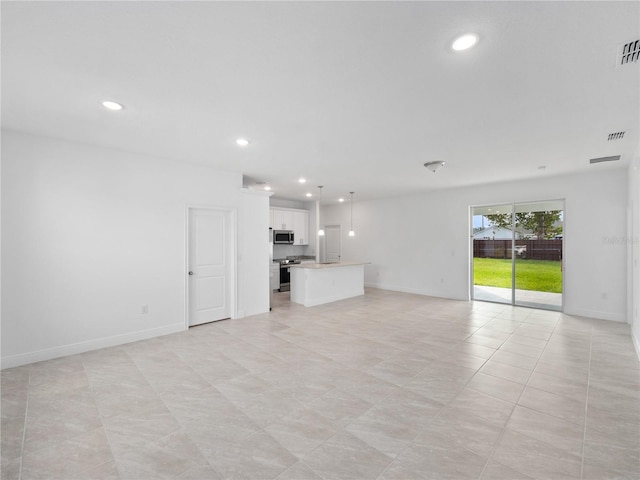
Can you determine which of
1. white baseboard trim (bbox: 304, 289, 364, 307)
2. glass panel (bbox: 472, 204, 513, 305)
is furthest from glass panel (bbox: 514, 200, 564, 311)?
white baseboard trim (bbox: 304, 289, 364, 307)

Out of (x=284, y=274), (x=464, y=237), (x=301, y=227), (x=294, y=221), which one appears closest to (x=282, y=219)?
(x=294, y=221)

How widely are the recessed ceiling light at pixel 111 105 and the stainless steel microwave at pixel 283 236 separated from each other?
5742 mm

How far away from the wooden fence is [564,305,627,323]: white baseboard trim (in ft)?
3.37

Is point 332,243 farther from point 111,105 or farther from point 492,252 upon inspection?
point 111,105

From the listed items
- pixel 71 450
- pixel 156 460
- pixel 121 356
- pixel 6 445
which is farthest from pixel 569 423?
pixel 121 356

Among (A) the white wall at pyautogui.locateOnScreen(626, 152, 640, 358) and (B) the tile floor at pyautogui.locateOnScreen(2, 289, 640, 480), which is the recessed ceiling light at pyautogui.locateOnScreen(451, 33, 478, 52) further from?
(A) the white wall at pyautogui.locateOnScreen(626, 152, 640, 358)

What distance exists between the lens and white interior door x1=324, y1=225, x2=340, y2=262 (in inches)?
391

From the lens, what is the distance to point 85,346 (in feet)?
12.3

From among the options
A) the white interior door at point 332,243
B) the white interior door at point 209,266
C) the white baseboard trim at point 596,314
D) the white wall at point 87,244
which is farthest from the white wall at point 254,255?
the white baseboard trim at point 596,314

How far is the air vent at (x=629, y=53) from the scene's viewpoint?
183cm

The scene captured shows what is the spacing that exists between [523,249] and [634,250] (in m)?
1.94

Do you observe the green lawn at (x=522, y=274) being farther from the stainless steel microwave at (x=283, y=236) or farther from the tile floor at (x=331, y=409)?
the stainless steel microwave at (x=283, y=236)

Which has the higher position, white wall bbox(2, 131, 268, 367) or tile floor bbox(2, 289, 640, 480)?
white wall bbox(2, 131, 268, 367)

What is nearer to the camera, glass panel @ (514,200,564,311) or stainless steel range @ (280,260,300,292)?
glass panel @ (514,200,564,311)
